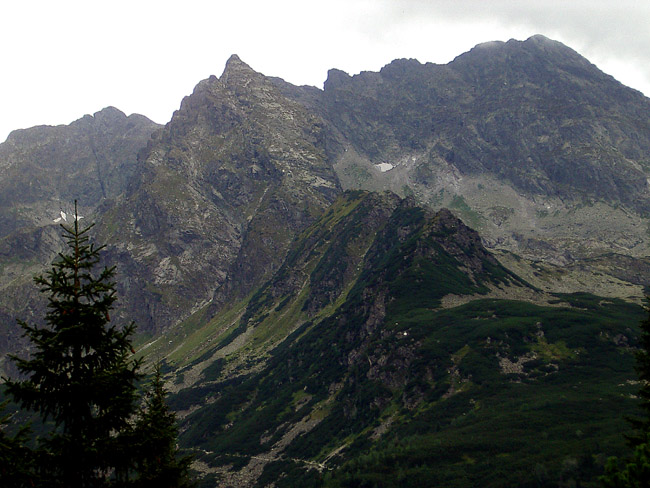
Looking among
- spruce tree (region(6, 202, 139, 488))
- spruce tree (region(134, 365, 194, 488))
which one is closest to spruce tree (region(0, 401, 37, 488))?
spruce tree (region(6, 202, 139, 488))

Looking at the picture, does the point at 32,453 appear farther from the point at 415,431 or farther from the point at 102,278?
the point at 415,431

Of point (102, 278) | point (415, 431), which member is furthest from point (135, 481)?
point (415, 431)

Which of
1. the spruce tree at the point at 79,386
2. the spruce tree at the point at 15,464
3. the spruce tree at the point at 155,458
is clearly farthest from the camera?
the spruce tree at the point at 155,458

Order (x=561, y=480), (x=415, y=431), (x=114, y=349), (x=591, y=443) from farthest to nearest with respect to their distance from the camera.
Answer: (x=415, y=431) < (x=591, y=443) < (x=561, y=480) < (x=114, y=349)

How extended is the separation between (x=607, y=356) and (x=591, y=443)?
8062 centimetres

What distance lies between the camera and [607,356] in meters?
199

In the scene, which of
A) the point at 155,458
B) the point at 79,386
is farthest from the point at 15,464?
the point at 155,458

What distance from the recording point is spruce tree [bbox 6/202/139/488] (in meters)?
19.5

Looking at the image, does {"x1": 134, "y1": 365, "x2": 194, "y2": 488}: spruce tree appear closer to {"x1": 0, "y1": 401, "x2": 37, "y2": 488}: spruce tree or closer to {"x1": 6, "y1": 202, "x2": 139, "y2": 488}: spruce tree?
{"x1": 6, "y1": 202, "x2": 139, "y2": 488}: spruce tree

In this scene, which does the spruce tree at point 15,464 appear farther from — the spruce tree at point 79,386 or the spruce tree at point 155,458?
the spruce tree at point 155,458

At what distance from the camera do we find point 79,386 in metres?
19.8

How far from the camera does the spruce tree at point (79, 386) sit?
19.5m

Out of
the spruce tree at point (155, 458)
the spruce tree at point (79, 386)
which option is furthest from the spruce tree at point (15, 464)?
the spruce tree at point (155, 458)

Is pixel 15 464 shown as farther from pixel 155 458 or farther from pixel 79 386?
pixel 155 458
